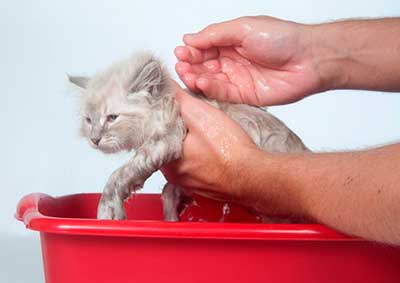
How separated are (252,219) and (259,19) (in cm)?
60

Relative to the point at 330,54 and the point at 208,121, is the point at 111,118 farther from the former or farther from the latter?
the point at 330,54

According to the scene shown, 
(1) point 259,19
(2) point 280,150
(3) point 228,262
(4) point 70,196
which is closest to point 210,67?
(1) point 259,19

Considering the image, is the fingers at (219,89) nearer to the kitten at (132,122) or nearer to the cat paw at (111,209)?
the kitten at (132,122)

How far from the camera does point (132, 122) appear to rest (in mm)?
1795

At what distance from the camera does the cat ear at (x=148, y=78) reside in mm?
1775

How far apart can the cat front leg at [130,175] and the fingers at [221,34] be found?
1.35 ft

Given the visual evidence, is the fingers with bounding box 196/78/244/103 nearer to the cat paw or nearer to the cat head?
the cat head

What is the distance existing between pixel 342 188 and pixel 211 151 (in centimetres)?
45

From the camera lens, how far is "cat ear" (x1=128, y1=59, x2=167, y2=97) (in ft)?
5.82

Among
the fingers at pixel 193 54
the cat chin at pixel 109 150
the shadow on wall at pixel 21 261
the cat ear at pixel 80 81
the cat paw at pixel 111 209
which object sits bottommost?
the shadow on wall at pixel 21 261

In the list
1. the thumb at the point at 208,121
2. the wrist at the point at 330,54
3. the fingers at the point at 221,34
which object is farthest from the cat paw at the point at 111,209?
the wrist at the point at 330,54

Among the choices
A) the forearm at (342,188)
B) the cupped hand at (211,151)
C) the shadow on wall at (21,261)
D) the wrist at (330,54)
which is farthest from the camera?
the shadow on wall at (21,261)

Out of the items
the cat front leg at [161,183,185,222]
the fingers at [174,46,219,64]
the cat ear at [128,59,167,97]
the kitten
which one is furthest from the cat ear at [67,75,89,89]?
the cat front leg at [161,183,185,222]

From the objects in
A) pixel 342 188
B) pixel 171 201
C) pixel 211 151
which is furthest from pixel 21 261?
Result: pixel 342 188
